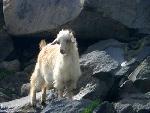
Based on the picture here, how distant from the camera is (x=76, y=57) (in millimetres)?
18406

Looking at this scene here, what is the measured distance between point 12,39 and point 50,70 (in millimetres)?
4393

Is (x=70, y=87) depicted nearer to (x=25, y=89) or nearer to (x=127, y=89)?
(x=127, y=89)

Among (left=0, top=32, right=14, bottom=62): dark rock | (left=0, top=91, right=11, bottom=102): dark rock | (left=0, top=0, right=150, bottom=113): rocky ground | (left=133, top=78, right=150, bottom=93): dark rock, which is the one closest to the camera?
(left=0, top=0, right=150, bottom=113): rocky ground

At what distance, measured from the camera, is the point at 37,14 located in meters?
22.2

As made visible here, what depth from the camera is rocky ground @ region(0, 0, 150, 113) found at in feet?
61.8

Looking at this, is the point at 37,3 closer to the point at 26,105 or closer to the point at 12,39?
the point at 12,39

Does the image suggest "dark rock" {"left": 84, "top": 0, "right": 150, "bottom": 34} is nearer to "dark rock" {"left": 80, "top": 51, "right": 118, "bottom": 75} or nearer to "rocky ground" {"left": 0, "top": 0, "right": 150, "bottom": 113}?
"rocky ground" {"left": 0, "top": 0, "right": 150, "bottom": 113}

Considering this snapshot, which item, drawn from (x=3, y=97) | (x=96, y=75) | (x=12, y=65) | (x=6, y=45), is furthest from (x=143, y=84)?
(x=6, y=45)

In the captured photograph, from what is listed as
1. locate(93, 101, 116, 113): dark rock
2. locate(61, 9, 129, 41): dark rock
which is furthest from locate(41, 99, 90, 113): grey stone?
locate(61, 9, 129, 41): dark rock

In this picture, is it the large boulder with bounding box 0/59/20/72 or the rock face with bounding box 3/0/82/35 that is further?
the large boulder with bounding box 0/59/20/72

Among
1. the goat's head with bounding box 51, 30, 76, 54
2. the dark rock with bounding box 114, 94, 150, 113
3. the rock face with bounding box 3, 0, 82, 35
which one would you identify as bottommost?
the dark rock with bounding box 114, 94, 150, 113

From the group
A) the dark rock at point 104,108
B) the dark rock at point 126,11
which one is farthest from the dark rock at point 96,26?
the dark rock at point 104,108

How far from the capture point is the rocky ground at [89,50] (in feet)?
61.8

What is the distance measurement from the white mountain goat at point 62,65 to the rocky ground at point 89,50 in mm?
433
